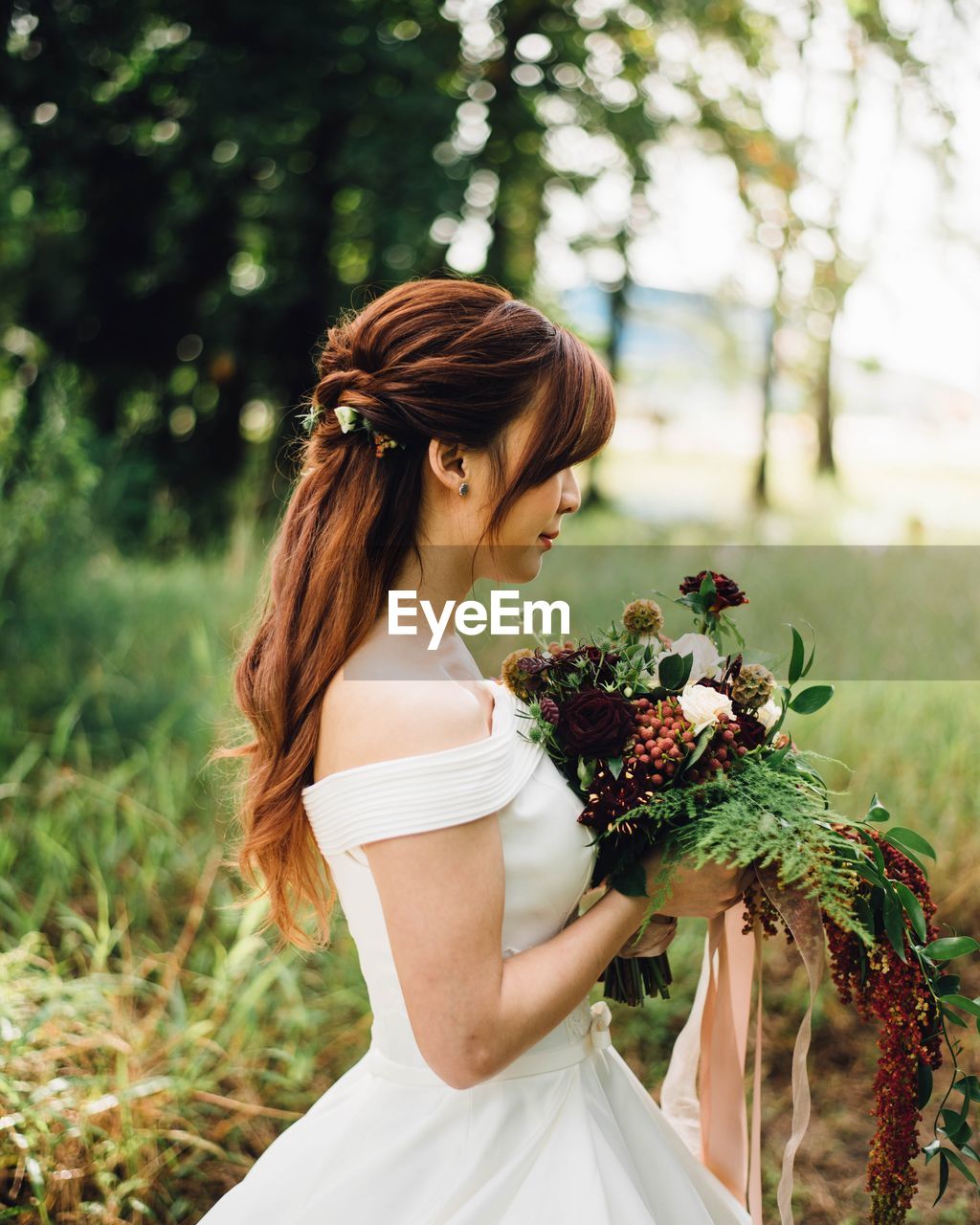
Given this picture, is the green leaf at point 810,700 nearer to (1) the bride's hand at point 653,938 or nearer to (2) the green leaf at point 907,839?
(2) the green leaf at point 907,839

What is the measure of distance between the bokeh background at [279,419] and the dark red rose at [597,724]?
5.95 feet

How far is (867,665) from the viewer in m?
4.93

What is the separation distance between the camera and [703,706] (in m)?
1.51

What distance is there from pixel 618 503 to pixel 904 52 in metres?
5.59

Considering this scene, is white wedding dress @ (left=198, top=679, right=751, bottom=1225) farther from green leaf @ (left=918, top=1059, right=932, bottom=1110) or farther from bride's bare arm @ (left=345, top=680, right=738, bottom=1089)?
green leaf @ (left=918, top=1059, right=932, bottom=1110)

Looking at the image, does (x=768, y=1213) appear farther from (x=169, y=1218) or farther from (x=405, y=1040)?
(x=405, y=1040)

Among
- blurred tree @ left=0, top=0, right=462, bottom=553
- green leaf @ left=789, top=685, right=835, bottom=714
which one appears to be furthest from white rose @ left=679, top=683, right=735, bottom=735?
blurred tree @ left=0, top=0, right=462, bottom=553

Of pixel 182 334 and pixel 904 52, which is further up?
pixel 904 52

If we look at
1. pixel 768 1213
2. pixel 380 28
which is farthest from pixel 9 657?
pixel 380 28

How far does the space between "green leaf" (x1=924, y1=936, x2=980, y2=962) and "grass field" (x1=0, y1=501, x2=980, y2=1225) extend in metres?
1.67

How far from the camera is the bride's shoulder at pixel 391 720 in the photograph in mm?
1440

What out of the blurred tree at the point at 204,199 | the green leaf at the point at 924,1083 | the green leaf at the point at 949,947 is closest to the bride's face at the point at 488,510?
the green leaf at the point at 949,947

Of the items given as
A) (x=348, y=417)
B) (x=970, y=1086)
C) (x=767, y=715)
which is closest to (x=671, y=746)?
(x=767, y=715)

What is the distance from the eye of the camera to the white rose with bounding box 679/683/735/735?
59.5 inches
